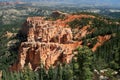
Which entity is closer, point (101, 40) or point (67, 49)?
point (67, 49)

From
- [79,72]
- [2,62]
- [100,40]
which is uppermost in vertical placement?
[79,72]

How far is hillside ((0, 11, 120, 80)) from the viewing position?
5631 centimetres

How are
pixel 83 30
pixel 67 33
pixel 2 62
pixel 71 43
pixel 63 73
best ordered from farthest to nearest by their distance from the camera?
pixel 83 30
pixel 2 62
pixel 67 33
pixel 71 43
pixel 63 73

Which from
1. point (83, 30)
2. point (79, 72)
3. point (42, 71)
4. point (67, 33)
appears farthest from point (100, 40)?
point (79, 72)

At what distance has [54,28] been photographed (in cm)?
11756

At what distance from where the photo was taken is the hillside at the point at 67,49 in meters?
56.3

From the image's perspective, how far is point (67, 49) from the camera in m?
91.1

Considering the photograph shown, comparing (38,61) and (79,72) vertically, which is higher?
(79,72)

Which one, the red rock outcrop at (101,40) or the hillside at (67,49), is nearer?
the hillside at (67,49)

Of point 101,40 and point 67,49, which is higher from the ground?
point 67,49

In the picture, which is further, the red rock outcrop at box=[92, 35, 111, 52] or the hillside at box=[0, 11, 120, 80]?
the red rock outcrop at box=[92, 35, 111, 52]

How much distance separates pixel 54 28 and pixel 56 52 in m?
28.9

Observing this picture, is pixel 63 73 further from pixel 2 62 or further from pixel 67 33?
pixel 2 62

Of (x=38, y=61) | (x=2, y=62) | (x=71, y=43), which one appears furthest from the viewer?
(x=2, y=62)
